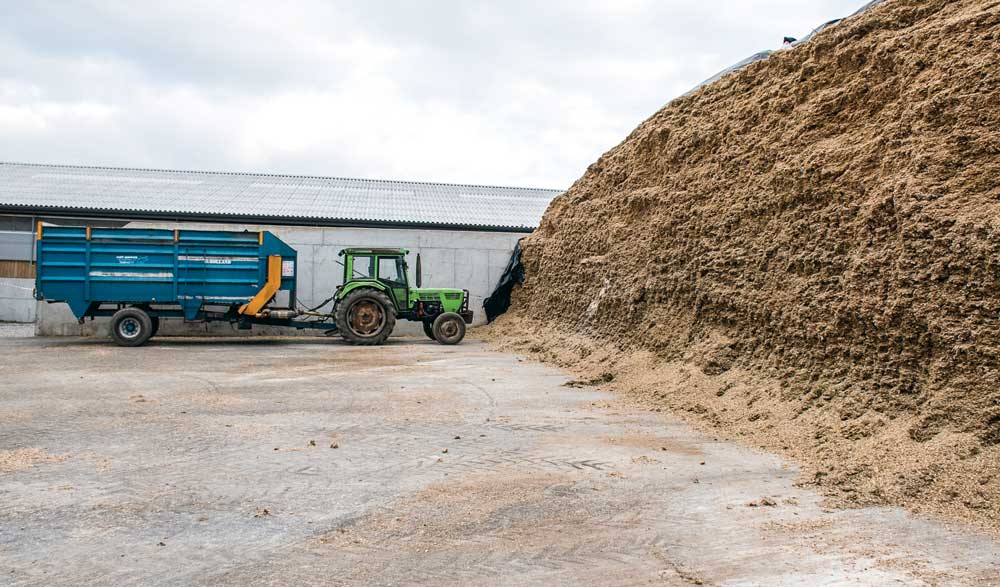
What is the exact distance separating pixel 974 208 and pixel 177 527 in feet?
19.6

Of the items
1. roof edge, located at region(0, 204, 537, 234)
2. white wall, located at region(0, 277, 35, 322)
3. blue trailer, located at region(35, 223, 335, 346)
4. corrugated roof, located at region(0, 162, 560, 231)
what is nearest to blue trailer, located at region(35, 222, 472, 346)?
blue trailer, located at region(35, 223, 335, 346)

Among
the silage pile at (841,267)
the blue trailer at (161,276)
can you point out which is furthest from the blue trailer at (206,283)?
the silage pile at (841,267)

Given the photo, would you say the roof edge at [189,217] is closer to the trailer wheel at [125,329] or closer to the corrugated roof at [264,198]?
the corrugated roof at [264,198]

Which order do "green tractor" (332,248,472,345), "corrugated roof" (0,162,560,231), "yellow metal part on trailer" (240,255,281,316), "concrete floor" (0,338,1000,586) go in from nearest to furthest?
"concrete floor" (0,338,1000,586) → "yellow metal part on trailer" (240,255,281,316) → "green tractor" (332,248,472,345) → "corrugated roof" (0,162,560,231)

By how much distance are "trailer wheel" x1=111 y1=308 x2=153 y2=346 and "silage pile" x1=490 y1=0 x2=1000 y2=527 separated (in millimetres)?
8032

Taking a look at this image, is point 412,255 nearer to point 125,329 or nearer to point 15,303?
point 125,329

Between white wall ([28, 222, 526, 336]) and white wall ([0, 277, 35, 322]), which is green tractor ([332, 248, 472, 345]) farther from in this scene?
white wall ([0, 277, 35, 322])

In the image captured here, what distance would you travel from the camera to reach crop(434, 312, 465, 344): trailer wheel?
51.5 ft

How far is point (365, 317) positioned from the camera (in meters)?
15.5

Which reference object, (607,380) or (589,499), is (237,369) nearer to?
(607,380)

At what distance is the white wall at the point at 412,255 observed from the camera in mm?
17906

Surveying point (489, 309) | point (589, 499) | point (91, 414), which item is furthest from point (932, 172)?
point (489, 309)

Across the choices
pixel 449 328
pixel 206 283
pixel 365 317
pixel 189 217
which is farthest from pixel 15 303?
pixel 449 328

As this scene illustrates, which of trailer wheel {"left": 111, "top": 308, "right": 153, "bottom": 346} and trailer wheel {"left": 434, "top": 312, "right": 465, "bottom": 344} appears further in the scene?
trailer wheel {"left": 434, "top": 312, "right": 465, "bottom": 344}
